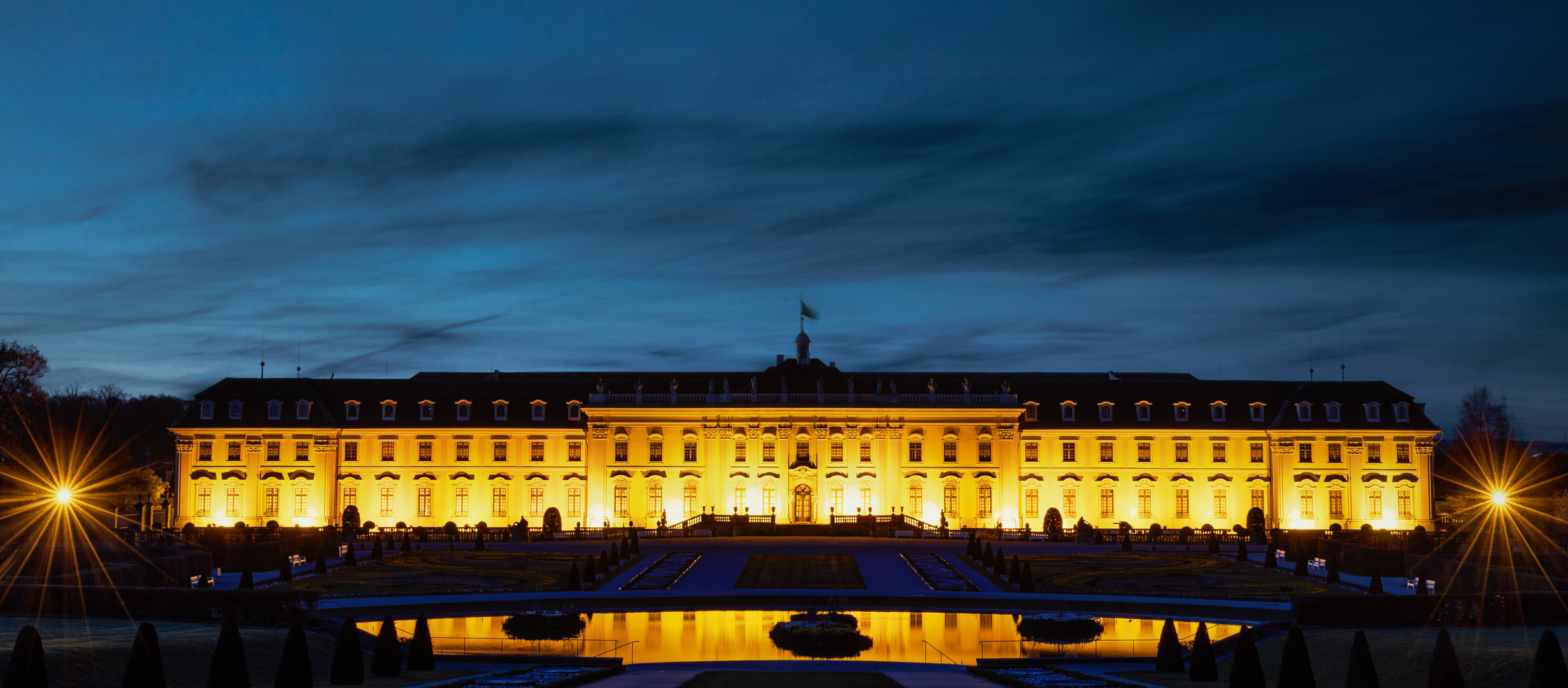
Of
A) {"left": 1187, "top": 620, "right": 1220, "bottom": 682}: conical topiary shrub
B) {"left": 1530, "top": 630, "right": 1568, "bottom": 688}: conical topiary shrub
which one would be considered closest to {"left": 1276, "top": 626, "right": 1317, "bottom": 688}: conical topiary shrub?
{"left": 1530, "top": 630, "right": 1568, "bottom": 688}: conical topiary shrub

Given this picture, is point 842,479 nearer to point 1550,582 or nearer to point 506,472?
point 506,472

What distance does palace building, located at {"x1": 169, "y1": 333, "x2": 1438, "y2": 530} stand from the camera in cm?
7794

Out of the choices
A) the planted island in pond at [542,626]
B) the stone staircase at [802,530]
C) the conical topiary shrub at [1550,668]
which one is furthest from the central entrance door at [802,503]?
the conical topiary shrub at [1550,668]

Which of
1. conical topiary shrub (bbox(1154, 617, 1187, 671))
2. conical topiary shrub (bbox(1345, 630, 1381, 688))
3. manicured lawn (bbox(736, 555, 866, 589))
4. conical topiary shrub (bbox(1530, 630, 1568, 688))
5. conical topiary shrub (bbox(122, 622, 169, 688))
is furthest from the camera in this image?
manicured lawn (bbox(736, 555, 866, 589))

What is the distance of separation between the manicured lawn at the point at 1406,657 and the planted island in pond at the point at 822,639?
673 cm

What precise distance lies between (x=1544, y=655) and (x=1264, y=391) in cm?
6337

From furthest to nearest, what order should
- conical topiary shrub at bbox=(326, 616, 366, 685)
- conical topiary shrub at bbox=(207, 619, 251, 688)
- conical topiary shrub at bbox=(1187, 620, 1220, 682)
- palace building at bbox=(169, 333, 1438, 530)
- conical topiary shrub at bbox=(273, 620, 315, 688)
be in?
palace building at bbox=(169, 333, 1438, 530)
conical topiary shrub at bbox=(1187, 620, 1220, 682)
conical topiary shrub at bbox=(326, 616, 366, 685)
conical topiary shrub at bbox=(273, 620, 315, 688)
conical topiary shrub at bbox=(207, 619, 251, 688)

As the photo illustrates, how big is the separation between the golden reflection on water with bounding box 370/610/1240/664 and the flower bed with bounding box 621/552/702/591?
16.9 feet

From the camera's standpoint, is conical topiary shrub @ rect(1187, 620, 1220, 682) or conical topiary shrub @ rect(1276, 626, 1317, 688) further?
conical topiary shrub @ rect(1187, 620, 1220, 682)

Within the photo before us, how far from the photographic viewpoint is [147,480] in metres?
71.6

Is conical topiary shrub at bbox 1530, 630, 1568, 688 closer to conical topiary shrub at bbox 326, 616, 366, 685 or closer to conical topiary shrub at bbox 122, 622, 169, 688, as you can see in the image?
conical topiary shrub at bbox 326, 616, 366, 685

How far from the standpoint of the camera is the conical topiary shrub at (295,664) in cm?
2305

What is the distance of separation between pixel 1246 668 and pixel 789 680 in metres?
8.33

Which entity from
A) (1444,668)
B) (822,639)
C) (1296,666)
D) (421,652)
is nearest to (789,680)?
(822,639)
